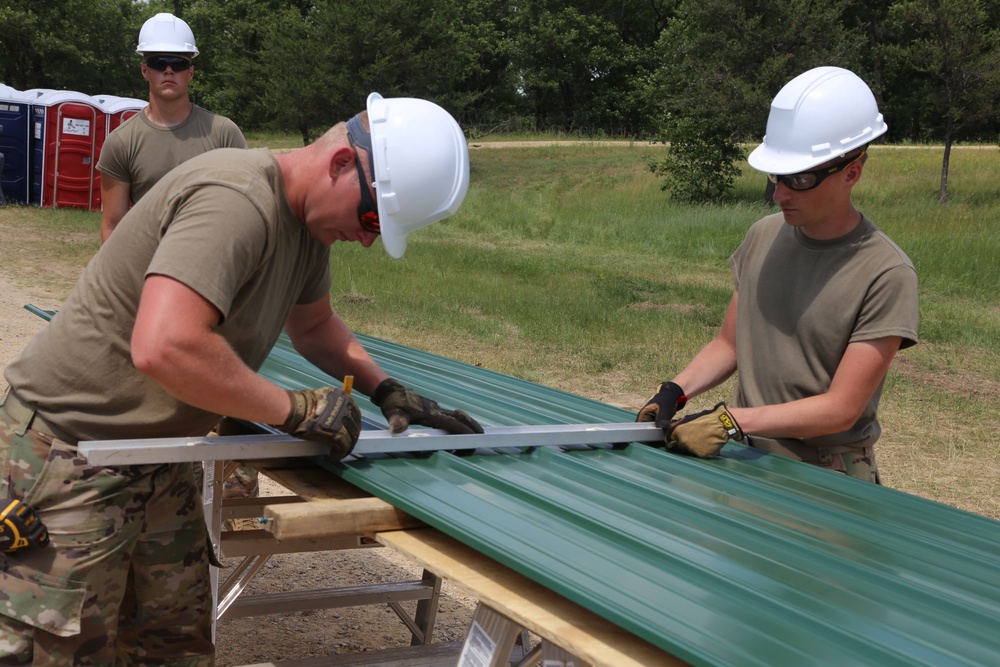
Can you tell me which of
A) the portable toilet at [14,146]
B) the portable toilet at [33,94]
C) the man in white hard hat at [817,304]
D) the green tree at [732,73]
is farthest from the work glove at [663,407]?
the green tree at [732,73]

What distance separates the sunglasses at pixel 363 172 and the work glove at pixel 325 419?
0.43 m

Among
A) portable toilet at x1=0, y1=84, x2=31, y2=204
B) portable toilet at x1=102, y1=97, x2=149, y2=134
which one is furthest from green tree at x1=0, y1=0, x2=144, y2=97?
portable toilet at x1=102, y1=97, x2=149, y2=134

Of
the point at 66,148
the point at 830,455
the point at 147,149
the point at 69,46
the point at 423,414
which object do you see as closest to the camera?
the point at 423,414

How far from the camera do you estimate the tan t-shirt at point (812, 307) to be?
297 cm

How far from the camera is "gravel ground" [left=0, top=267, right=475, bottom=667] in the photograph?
4449 millimetres

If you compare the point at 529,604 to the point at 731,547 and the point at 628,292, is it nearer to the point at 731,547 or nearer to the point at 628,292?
the point at 731,547

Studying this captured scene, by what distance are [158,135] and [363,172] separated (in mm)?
3280

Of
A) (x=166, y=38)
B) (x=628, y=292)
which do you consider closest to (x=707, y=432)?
(x=166, y=38)

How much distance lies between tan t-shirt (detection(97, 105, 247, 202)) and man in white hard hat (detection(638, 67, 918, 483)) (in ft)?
9.88

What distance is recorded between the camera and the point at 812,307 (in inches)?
121

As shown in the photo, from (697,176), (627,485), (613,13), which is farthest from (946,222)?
(613,13)

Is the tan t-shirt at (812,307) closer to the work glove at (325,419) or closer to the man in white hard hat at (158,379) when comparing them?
the man in white hard hat at (158,379)

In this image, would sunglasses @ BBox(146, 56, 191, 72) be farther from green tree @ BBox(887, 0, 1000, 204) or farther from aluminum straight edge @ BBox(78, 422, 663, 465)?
green tree @ BBox(887, 0, 1000, 204)

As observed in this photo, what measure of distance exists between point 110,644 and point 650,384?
595cm
